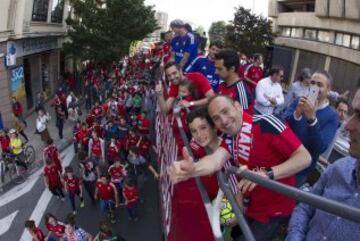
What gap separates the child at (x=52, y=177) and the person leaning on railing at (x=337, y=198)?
10.8 metres

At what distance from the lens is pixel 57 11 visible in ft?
94.8

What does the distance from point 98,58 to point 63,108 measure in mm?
8859

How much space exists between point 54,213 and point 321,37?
1154 inches

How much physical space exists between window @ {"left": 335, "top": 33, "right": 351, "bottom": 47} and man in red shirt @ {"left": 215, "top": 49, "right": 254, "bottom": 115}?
27493 millimetres

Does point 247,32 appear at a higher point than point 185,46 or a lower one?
lower

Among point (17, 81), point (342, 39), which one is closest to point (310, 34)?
point (342, 39)

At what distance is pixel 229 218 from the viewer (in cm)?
321

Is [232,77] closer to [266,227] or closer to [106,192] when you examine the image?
[266,227]

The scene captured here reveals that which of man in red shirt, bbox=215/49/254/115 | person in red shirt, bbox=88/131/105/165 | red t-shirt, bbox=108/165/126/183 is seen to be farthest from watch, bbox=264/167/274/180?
person in red shirt, bbox=88/131/105/165

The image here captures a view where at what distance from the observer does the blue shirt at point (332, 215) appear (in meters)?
2.18

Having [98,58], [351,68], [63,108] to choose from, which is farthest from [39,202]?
[351,68]

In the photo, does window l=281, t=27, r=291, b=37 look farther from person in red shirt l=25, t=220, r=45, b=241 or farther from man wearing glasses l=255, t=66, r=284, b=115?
person in red shirt l=25, t=220, r=45, b=241

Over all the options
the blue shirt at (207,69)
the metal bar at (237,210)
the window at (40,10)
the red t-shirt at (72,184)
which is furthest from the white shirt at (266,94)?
the window at (40,10)

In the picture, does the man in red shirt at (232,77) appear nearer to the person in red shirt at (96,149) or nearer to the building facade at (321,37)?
the person in red shirt at (96,149)
